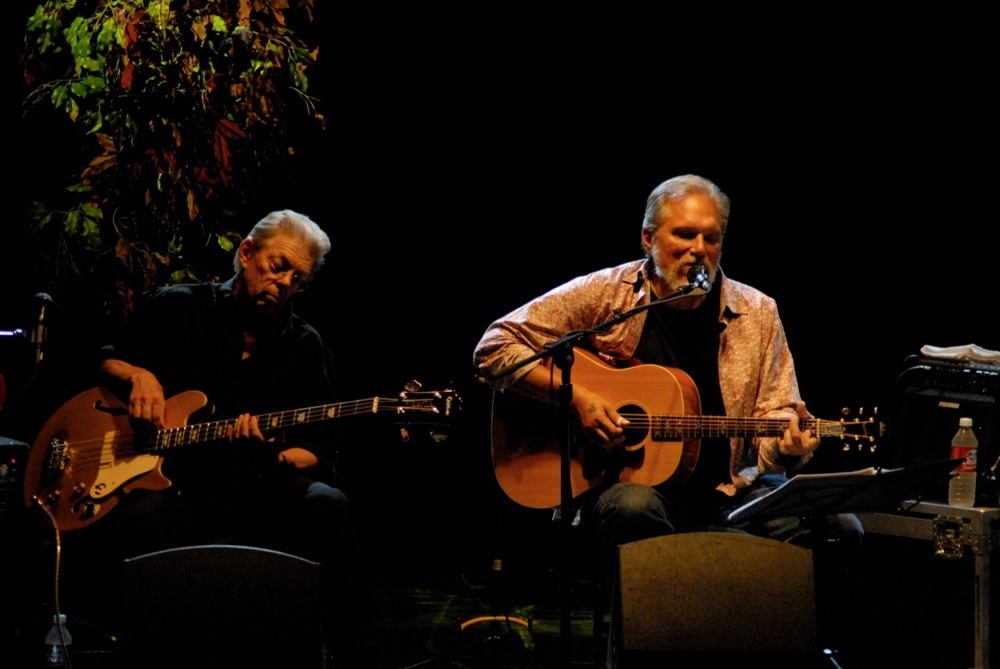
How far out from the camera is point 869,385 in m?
5.37

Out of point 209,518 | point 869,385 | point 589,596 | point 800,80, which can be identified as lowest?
point 589,596

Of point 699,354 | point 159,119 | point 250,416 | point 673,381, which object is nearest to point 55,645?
point 250,416

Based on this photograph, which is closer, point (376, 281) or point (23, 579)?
point (23, 579)

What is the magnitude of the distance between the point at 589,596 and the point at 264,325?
2.56 m

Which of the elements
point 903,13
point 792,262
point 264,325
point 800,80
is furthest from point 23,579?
point 903,13

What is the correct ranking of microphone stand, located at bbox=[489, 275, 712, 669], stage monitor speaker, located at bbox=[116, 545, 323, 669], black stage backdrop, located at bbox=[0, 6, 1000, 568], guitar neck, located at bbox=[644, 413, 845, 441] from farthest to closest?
1. black stage backdrop, located at bbox=[0, 6, 1000, 568]
2. guitar neck, located at bbox=[644, 413, 845, 441]
3. microphone stand, located at bbox=[489, 275, 712, 669]
4. stage monitor speaker, located at bbox=[116, 545, 323, 669]

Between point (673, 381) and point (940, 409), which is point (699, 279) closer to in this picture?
point (673, 381)

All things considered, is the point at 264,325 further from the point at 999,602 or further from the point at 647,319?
the point at 999,602

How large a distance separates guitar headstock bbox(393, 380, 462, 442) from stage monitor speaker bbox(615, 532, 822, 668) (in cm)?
101

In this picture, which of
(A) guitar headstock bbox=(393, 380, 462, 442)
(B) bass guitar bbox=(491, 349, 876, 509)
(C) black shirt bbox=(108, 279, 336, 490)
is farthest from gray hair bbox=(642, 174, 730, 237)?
(C) black shirt bbox=(108, 279, 336, 490)

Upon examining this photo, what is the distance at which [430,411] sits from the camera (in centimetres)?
361

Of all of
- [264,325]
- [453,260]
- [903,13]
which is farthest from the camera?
[453,260]

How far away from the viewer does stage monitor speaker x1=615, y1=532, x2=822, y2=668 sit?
2.76m

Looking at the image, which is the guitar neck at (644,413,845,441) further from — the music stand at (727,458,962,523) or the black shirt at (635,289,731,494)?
the music stand at (727,458,962,523)
